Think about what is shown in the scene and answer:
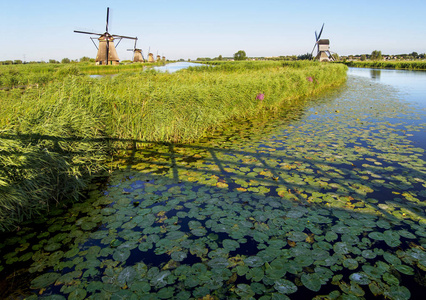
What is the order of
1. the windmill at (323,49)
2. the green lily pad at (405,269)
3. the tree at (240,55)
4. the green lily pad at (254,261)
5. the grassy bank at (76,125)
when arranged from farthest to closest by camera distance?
the tree at (240,55) < the windmill at (323,49) < the grassy bank at (76,125) < the green lily pad at (254,261) < the green lily pad at (405,269)

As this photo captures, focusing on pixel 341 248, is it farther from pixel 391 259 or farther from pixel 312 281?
pixel 312 281

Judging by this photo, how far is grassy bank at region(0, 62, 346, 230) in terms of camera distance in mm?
3227

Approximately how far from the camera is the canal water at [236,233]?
2277 millimetres

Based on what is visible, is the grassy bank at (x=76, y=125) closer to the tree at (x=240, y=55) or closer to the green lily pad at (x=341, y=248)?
the green lily pad at (x=341, y=248)

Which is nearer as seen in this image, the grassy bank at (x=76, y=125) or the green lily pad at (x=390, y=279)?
the green lily pad at (x=390, y=279)

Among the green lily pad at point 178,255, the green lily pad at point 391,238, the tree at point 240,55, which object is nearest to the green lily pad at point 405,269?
the green lily pad at point 391,238

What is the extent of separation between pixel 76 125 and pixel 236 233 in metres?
3.15

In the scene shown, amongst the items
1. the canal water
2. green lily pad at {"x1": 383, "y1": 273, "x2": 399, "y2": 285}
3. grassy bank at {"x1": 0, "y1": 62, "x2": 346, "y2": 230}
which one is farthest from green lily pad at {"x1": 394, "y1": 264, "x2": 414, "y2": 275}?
grassy bank at {"x1": 0, "y1": 62, "x2": 346, "y2": 230}

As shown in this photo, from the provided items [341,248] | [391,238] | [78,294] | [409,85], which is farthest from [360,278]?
[409,85]

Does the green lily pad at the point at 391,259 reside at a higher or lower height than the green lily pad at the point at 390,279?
higher

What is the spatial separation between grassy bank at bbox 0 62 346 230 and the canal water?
1.31ft

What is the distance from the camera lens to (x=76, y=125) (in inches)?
170

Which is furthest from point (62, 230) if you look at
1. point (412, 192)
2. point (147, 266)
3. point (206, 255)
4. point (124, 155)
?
point (412, 192)

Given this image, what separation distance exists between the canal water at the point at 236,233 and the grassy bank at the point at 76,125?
0.40m
